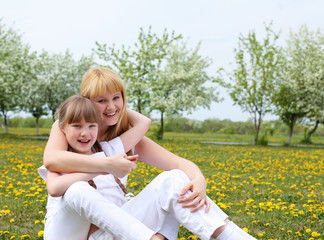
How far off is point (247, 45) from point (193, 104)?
6026 millimetres


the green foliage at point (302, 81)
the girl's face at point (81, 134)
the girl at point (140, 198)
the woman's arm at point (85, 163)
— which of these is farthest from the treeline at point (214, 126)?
the woman's arm at point (85, 163)

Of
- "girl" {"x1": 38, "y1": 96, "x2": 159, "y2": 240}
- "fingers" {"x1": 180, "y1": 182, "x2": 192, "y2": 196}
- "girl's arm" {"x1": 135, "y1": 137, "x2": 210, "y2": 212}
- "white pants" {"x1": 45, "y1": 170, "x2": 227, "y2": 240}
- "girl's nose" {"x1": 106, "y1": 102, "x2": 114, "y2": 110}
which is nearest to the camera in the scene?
"white pants" {"x1": 45, "y1": 170, "x2": 227, "y2": 240}

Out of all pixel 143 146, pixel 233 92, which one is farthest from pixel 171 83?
pixel 143 146

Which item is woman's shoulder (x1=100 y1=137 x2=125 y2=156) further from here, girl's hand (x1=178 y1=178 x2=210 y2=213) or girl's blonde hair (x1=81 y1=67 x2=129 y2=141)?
girl's hand (x1=178 y1=178 x2=210 y2=213)

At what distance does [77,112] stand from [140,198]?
781mm

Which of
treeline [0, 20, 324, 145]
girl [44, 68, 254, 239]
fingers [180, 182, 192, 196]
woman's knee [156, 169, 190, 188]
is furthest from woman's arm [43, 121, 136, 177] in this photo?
treeline [0, 20, 324, 145]

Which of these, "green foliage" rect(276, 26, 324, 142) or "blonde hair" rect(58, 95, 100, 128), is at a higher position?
"green foliage" rect(276, 26, 324, 142)

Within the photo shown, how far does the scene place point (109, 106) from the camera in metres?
2.82

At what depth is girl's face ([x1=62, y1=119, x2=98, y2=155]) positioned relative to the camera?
8.57 feet

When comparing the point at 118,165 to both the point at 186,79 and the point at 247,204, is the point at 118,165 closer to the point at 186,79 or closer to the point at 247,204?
the point at 247,204

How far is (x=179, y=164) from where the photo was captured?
123 inches

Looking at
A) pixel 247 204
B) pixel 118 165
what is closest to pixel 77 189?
pixel 118 165

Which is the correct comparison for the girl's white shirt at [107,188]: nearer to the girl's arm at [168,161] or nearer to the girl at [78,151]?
the girl at [78,151]

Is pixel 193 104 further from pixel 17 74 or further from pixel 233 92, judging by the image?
pixel 17 74
